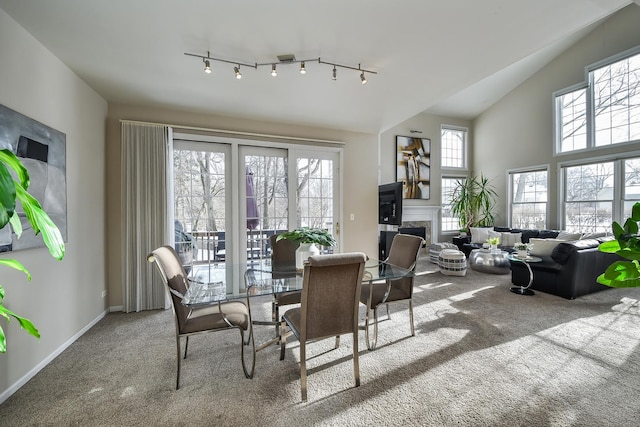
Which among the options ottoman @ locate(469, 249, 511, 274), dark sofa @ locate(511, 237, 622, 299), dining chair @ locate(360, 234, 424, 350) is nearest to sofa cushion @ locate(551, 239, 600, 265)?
dark sofa @ locate(511, 237, 622, 299)

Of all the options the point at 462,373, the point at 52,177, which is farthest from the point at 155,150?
the point at 462,373

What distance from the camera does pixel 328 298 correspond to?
5.69 ft

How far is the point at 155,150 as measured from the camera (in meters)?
3.24

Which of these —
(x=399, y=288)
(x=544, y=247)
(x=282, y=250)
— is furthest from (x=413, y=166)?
(x=282, y=250)

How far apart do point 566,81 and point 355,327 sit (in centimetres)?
754

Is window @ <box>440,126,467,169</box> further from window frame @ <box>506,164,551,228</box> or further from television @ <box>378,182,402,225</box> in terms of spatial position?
television @ <box>378,182,402,225</box>

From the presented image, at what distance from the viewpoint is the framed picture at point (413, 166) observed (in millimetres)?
6961

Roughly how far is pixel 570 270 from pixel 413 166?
13.8ft

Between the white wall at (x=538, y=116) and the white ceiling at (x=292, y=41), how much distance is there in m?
4.82

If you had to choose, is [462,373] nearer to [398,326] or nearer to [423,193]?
[398,326]

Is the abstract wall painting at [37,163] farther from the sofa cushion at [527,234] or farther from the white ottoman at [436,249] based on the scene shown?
the sofa cushion at [527,234]

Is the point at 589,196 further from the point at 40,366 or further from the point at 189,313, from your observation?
the point at 40,366

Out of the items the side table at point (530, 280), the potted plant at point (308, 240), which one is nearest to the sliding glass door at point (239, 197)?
the potted plant at point (308, 240)

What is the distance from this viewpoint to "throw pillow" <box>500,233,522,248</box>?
234 inches
